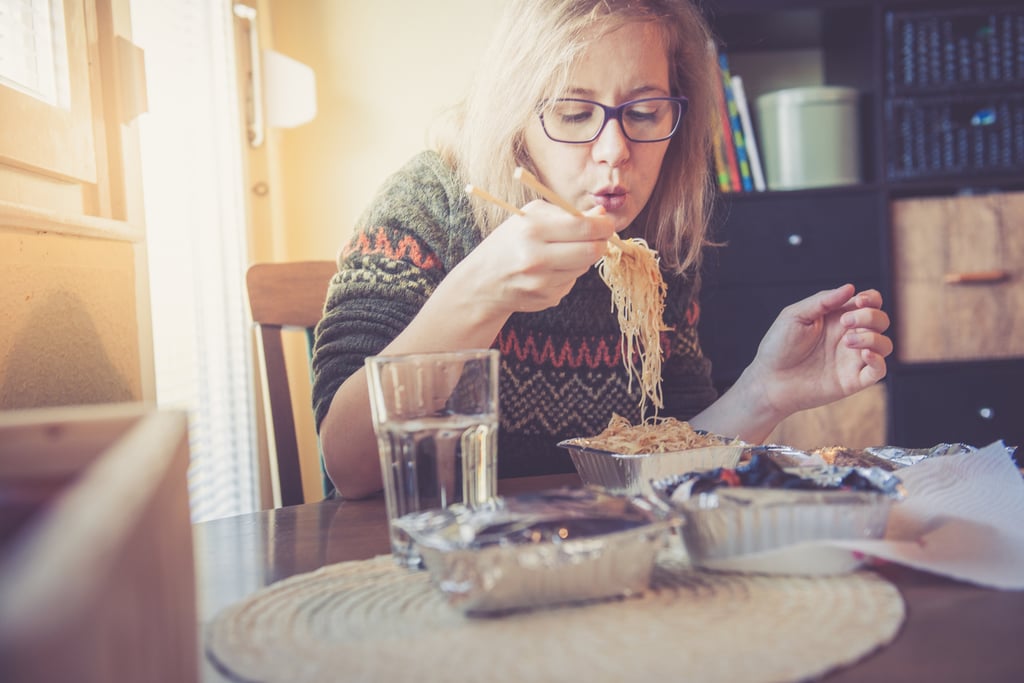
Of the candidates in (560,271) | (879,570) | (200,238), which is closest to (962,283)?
(560,271)

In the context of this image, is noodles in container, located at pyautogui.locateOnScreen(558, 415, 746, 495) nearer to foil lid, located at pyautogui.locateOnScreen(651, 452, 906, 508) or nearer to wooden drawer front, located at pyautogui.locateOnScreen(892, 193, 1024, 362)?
foil lid, located at pyautogui.locateOnScreen(651, 452, 906, 508)

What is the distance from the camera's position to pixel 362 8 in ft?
8.63

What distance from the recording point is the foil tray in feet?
2.84

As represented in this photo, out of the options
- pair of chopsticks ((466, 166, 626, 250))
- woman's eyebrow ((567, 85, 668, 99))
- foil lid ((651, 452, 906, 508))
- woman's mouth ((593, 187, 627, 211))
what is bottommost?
foil lid ((651, 452, 906, 508))

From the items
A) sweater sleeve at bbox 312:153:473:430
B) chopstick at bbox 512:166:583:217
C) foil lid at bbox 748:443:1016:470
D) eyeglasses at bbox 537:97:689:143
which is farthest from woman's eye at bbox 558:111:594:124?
foil lid at bbox 748:443:1016:470

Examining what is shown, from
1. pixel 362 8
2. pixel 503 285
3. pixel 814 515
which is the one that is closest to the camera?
pixel 814 515

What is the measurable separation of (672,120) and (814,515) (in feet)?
3.22

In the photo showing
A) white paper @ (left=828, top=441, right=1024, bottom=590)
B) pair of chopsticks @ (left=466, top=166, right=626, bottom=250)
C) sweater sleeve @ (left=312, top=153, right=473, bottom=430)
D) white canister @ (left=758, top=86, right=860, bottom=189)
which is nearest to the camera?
white paper @ (left=828, top=441, right=1024, bottom=590)

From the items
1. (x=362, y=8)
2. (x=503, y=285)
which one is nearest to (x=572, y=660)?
(x=503, y=285)

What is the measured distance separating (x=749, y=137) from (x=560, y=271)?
1607mm

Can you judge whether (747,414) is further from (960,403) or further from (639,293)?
(960,403)

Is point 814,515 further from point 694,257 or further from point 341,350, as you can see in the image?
point 694,257

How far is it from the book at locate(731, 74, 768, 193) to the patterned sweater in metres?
0.92

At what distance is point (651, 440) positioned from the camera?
0.94 m
